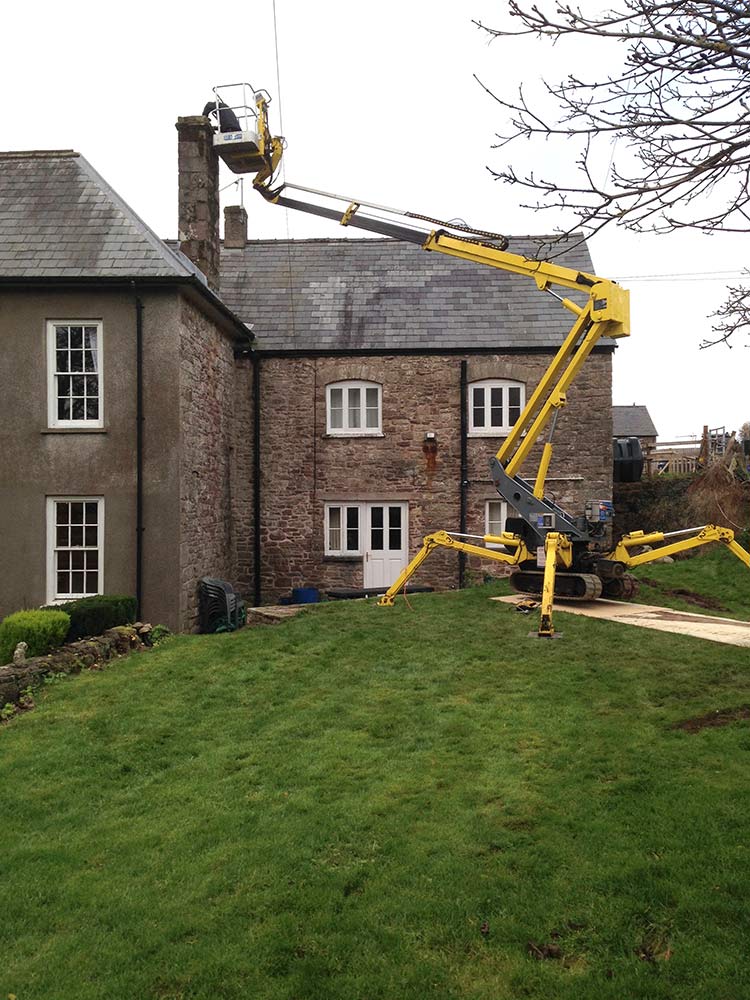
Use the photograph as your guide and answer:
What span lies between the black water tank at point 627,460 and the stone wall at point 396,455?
182 centimetres

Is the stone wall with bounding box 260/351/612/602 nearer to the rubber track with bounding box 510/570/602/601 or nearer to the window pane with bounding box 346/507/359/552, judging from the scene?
the window pane with bounding box 346/507/359/552

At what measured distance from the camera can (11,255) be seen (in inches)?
598

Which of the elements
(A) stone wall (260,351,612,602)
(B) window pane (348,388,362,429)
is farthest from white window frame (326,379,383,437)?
(A) stone wall (260,351,612,602)

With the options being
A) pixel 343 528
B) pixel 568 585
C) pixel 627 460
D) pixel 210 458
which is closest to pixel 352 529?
pixel 343 528

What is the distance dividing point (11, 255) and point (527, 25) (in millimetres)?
A: 13042

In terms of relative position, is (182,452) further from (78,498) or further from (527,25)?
(527,25)

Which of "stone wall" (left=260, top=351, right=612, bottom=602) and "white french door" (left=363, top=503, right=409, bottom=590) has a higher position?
"stone wall" (left=260, top=351, right=612, bottom=602)

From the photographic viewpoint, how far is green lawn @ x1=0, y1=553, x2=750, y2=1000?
4.63 m

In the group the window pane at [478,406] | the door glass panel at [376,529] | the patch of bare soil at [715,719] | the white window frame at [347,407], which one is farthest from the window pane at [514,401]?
the patch of bare soil at [715,719]

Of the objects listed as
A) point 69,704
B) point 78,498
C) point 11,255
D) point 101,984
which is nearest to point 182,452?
point 78,498

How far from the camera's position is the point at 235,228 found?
75.5 ft

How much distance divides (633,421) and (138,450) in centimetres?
4176

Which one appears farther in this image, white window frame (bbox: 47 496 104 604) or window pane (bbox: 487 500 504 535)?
window pane (bbox: 487 500 504 535)

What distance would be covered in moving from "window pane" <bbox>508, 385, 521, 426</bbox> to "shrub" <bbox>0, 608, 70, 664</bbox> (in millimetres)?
11905
